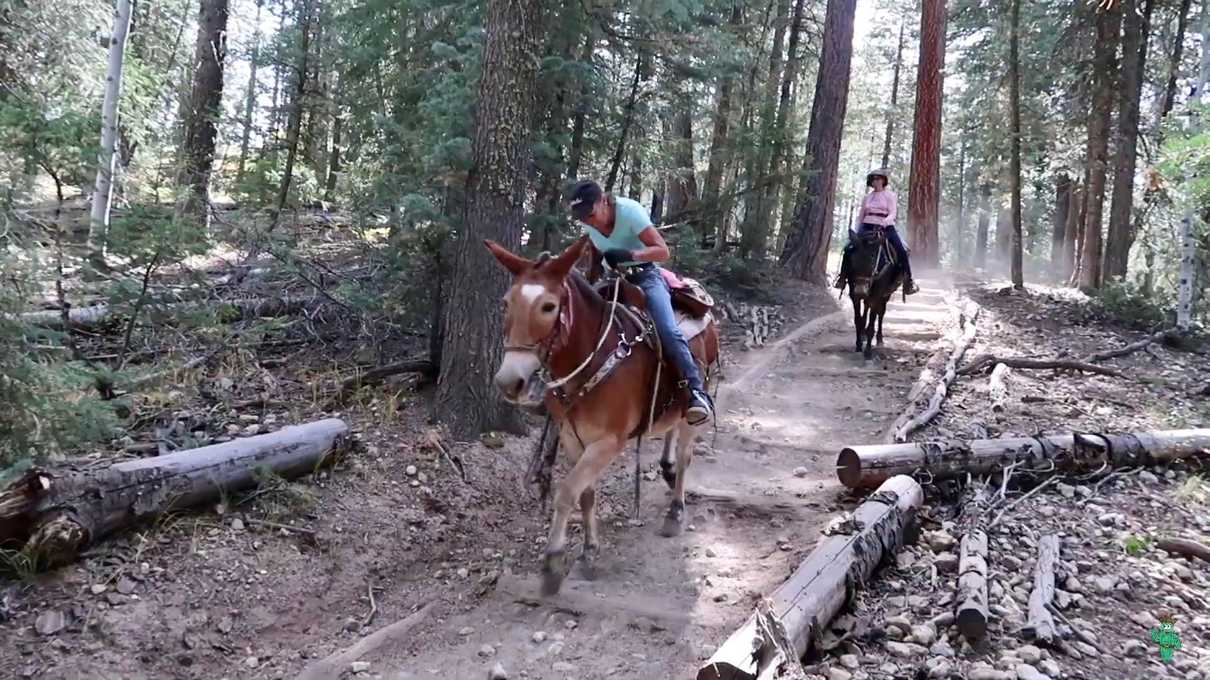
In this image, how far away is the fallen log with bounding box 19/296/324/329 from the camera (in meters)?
6.43

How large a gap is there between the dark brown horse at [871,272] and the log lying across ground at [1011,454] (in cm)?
501

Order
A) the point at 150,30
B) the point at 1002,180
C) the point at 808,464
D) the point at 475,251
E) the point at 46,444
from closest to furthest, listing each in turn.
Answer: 1. the point at 46,444
2. the point at 475,251
3. the point at 808,464
4. the point at 150,30
5. the point at 1002,180

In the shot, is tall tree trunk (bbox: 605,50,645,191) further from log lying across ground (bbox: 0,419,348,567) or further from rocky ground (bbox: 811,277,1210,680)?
log lying across ground (bbox: 0,419,348,567)

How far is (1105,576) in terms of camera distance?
5.01m

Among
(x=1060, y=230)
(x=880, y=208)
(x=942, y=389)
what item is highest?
(x=1060, y=230)

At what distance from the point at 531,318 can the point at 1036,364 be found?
344 inches

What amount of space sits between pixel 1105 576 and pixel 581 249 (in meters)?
4.15

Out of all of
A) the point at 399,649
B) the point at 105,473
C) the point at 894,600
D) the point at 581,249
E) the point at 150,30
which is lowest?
the point at 399,649

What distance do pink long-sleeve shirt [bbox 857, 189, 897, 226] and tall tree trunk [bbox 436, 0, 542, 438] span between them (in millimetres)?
7163

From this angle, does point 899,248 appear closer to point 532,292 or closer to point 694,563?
point 694,563

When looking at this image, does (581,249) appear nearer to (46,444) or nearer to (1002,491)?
(46,444)

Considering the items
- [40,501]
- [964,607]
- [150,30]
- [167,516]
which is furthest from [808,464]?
[150,30]

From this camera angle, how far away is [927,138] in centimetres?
2266

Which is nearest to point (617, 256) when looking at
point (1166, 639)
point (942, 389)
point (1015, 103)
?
point (1166, 639)
